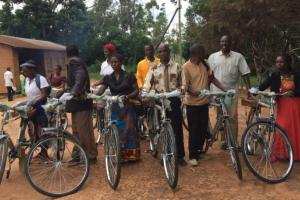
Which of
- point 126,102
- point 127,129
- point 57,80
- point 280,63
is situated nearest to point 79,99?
point 126,102

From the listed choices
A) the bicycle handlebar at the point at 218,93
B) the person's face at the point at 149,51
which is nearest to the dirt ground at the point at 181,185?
the bicycle handlebar at the point at 218,93

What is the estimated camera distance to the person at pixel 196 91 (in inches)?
246

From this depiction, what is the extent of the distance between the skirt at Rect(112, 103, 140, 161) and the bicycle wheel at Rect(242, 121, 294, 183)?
1.76 m

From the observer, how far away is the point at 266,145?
5.69m

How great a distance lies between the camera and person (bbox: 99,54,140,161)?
634cm

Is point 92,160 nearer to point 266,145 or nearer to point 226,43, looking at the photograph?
point 266,145

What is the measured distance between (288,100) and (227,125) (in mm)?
1139

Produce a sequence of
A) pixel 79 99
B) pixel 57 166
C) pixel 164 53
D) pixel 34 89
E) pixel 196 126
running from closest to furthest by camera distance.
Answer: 1. pixel 57 166
2. pixel 164 53
3. pixel 79 99
4. pixel 196 126
5. pixel 34 89

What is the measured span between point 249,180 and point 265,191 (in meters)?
0.45

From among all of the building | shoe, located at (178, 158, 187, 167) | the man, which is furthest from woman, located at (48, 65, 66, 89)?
the building

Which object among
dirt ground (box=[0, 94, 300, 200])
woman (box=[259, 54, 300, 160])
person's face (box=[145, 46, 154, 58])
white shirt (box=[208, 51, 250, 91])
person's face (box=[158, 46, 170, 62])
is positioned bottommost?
dirt ground (box=[0, 94, 300, 200])

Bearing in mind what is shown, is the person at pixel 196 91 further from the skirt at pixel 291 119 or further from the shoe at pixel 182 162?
the skirt at pixel 291 119

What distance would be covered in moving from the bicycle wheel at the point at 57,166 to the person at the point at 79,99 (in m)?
0.47

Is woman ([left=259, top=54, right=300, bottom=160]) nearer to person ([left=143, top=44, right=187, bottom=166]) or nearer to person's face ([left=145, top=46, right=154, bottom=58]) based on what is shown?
person ([left=143, top=44, right=187, bottom=166])
